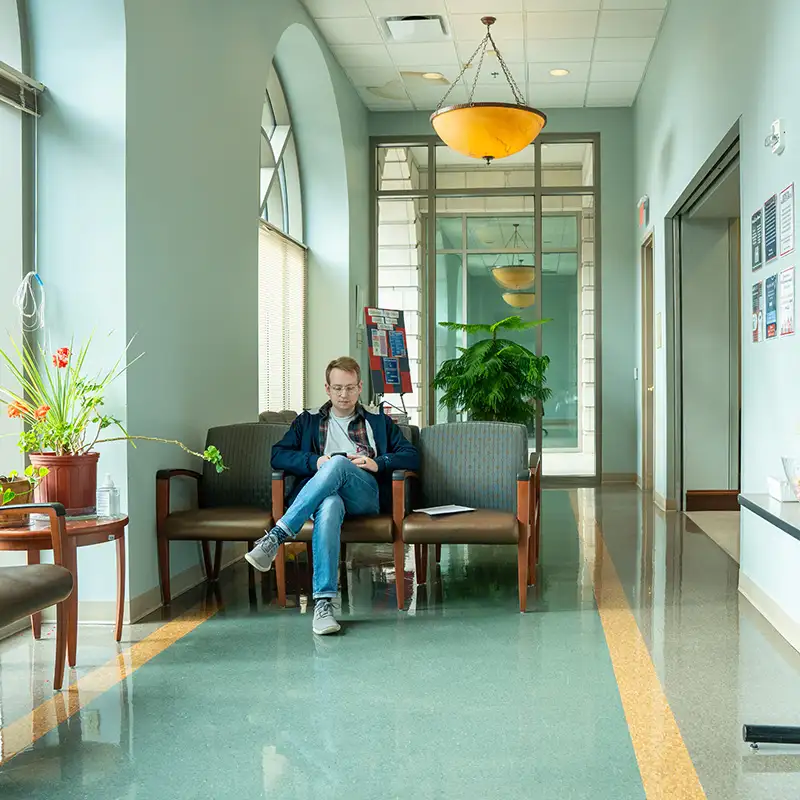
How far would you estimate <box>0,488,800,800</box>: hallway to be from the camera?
8.39ft

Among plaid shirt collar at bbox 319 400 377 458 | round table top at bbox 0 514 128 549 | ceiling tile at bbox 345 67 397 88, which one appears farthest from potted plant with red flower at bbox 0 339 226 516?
ceiling tile at bbox 345 67 397 88

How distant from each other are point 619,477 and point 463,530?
20.3 ft

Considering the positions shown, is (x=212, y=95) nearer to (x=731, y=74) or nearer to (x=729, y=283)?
(x=731, y=74)

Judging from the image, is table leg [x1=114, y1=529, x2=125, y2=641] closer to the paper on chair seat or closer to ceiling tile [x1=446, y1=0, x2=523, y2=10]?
the paper on chair seat

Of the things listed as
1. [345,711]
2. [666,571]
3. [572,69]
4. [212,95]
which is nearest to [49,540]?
[345,711]

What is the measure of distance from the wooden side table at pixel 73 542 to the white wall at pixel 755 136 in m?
2.73

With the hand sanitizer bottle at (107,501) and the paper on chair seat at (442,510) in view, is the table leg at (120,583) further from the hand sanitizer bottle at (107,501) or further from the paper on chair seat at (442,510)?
the paper on chair seat at (442,510)

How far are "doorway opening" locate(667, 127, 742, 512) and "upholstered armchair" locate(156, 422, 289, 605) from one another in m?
3.83

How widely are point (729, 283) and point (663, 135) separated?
1320 millimetres

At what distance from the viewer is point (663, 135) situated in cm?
780

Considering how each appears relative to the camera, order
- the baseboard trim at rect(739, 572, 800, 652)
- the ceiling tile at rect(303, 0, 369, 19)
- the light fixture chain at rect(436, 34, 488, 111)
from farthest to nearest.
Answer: the light fixture chain at rect(436, 34, 488, 111) < the ceiling tile at rect(303, 0, 369, 19) < the baseboard trim at rect(739, 572, 800, 652)

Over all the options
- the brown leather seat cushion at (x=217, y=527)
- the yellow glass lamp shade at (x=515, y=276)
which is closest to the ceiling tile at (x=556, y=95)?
the yellow glass lamp shade at (x=515, y=276)

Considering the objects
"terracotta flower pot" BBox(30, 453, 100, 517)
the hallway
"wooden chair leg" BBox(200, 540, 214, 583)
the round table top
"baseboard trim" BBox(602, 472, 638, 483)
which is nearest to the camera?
the hallway

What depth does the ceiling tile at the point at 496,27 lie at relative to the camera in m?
7.62
